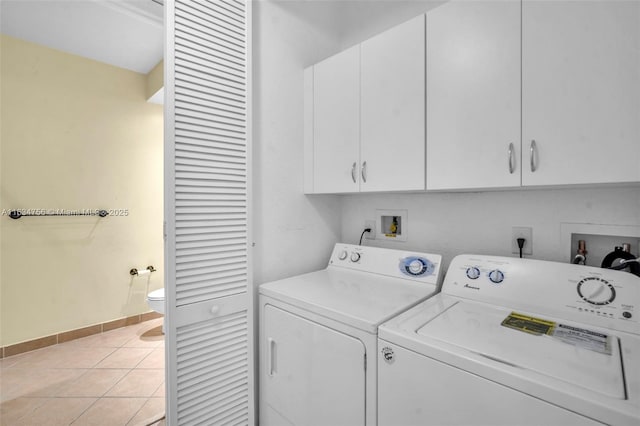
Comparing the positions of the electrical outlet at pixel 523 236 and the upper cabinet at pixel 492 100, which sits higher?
the upper cabinet at pixel 492 100

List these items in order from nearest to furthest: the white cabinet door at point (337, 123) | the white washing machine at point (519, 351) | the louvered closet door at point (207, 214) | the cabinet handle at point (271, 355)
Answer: the white washing machine at point (519, 351) → the louvered closet door at point (207, 214) → the cabinet handle at point (271, 355) → the white cabinet door at point (337, 123)

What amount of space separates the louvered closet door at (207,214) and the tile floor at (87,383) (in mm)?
826

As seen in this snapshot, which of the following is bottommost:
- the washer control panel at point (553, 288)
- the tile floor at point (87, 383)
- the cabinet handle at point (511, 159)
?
the tile floor at point (87, 383)

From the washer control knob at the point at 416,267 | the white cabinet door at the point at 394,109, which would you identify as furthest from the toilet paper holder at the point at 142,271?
the washer control knob at the point at 416,267

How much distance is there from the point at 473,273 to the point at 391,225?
618 millimetres

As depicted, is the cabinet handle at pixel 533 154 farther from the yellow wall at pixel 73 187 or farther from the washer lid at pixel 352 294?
the yellow wall at pixel 73 187

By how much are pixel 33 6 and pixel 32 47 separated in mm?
630

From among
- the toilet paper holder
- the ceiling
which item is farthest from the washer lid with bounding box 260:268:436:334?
the toilet paper holder

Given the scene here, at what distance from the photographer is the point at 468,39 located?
1.21 m

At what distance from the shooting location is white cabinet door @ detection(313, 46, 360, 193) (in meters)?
1.60

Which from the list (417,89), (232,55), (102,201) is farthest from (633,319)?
(102,201)

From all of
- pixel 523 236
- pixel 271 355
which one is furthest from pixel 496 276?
pixel 271 355

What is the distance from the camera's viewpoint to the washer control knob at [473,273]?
51.2 inches

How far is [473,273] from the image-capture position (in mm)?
1313
